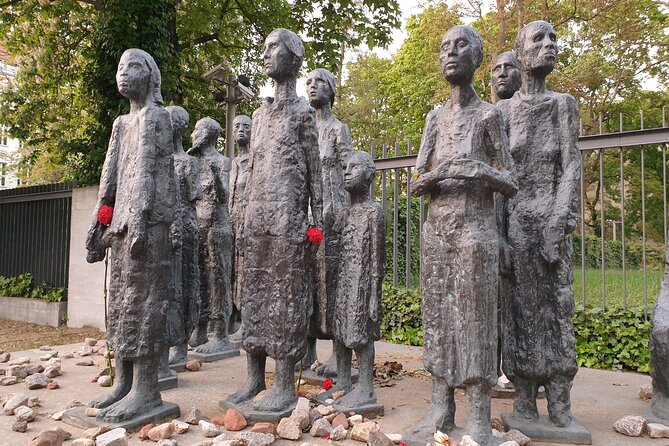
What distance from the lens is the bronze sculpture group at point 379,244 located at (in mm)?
3424

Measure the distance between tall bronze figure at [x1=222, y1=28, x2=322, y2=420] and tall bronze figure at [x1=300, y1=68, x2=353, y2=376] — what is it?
0.57 m

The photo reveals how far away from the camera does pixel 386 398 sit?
472cm

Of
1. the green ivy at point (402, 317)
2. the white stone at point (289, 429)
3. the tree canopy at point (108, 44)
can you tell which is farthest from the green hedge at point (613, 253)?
the white stone at point (289, 429)

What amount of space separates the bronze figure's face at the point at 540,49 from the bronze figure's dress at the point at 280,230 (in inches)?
68.3

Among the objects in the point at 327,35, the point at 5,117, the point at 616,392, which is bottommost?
the point at 616,392

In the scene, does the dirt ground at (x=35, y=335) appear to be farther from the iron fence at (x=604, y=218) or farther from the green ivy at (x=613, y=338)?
the green ivy at (x=613, y=338)

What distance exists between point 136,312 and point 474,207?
256 centimetres

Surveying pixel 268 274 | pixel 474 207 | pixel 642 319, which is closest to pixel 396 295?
pixel 642 319

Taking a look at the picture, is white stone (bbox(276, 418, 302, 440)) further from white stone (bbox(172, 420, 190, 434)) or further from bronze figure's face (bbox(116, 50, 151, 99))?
bronze figure's face (bbox(116, 50, 151, 99))

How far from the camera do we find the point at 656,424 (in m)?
3.79

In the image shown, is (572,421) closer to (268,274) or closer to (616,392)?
(616,392)

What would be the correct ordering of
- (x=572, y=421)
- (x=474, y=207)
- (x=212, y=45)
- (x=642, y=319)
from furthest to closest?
(x=212, y=45), (x=642, y=319), (x=572, y=421), (x=474, y=207)

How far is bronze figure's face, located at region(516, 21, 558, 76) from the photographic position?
13.0 ft

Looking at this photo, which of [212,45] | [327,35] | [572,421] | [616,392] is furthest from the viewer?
[212,45]
